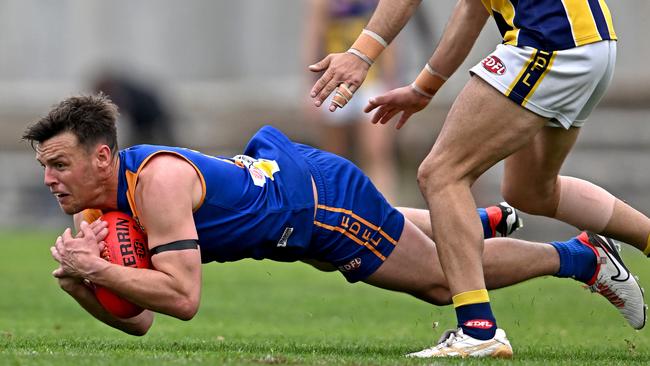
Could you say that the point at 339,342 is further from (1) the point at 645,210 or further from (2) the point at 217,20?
(2) the point at 217,20

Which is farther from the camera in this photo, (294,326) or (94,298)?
(294,326)

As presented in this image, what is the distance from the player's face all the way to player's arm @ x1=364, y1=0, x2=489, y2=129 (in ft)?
5.22

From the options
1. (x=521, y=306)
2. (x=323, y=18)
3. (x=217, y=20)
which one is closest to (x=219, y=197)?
(x=521, y=306)

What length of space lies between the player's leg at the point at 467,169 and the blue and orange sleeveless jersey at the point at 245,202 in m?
0.70

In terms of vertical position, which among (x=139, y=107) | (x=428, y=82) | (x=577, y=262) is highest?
(x=428, y=82)

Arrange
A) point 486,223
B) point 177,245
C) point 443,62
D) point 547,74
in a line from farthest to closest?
point 486,223 < point 443,62 < point 547,74 < point 177,245

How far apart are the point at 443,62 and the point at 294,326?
7.15 ft

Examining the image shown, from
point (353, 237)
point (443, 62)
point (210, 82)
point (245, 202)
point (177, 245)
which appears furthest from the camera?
point (210, 82)

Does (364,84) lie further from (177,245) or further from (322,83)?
(177,245)

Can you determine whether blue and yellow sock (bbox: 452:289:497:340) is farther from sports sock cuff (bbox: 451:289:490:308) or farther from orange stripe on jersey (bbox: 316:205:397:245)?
orange stripe on jersey (bbox: 316:205:397:245)

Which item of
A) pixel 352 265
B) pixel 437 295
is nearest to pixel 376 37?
pixel 352 265

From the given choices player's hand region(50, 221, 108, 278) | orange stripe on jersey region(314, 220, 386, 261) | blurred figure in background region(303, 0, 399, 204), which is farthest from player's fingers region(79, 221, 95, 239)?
blurred figure in background region(303, 0, 399, 204)

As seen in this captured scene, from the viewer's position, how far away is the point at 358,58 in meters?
6.75

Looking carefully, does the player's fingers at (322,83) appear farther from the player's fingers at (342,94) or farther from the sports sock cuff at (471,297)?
the sports sock cuff at (471,297)
